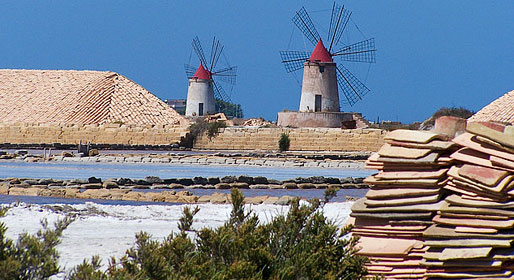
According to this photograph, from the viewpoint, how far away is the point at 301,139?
28391 mm

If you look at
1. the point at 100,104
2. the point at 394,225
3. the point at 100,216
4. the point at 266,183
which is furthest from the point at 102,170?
the point at 100,104

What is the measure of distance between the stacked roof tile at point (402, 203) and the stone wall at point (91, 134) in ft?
80.5

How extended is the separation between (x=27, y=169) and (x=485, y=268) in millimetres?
14532

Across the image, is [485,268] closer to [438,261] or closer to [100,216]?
[438,261]

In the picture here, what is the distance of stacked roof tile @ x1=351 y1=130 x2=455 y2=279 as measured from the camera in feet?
15.3

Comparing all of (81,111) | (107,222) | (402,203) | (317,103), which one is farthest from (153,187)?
(81,111)

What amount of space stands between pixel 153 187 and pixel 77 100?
77.6ft

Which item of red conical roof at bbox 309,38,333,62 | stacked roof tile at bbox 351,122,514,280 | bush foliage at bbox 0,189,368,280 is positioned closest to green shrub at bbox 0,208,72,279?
bush foliage at bbox 0,189,368,280

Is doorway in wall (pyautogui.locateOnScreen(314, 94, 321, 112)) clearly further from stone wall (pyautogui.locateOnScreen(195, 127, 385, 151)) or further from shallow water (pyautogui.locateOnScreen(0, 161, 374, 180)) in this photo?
shallow water (pyautogui.locateOnScreen(0, 161, 374, 180))

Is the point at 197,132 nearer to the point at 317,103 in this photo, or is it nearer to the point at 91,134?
the point at 91,134

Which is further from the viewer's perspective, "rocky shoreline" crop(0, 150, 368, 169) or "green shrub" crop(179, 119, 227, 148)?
"green shrub" crop(179, 119, 227, 148)

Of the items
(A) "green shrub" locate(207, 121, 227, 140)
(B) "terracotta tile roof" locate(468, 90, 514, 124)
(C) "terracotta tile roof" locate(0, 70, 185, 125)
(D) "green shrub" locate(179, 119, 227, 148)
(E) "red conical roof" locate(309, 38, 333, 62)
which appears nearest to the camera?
(D) "green shrub" locate(179, 119, 227, 148)

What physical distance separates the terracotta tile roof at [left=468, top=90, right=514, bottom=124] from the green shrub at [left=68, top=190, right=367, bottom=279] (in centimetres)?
2608

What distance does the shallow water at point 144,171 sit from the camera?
1631 centimetres
